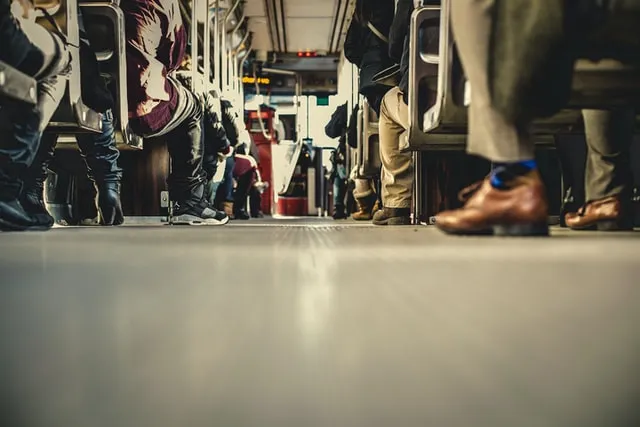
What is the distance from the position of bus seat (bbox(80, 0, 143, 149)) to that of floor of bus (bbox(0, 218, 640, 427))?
69.5 inches

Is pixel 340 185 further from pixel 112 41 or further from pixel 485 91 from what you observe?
pixel 485 91

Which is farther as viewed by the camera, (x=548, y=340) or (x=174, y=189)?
(x=174, y=189)

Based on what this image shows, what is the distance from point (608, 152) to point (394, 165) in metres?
1.39

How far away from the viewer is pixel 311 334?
1.49ft

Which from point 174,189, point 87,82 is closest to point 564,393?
point 87,82

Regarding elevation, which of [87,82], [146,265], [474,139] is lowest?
[146,265]

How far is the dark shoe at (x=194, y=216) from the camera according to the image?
3330 mm

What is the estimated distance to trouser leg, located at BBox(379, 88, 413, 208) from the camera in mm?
3170

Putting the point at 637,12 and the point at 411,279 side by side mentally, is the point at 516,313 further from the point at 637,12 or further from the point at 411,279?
the point at 637,12

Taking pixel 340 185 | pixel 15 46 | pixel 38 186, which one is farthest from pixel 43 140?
pixel 340 185

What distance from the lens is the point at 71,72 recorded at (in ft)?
6.84

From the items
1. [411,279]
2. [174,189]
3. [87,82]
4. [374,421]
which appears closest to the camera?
[374,421]

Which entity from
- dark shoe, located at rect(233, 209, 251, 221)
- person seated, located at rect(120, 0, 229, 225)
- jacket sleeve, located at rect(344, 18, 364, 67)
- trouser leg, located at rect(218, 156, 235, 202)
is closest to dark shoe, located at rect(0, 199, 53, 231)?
person seated, located at rect(120, 0, 229, 225)

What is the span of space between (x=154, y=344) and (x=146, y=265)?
0.55m
